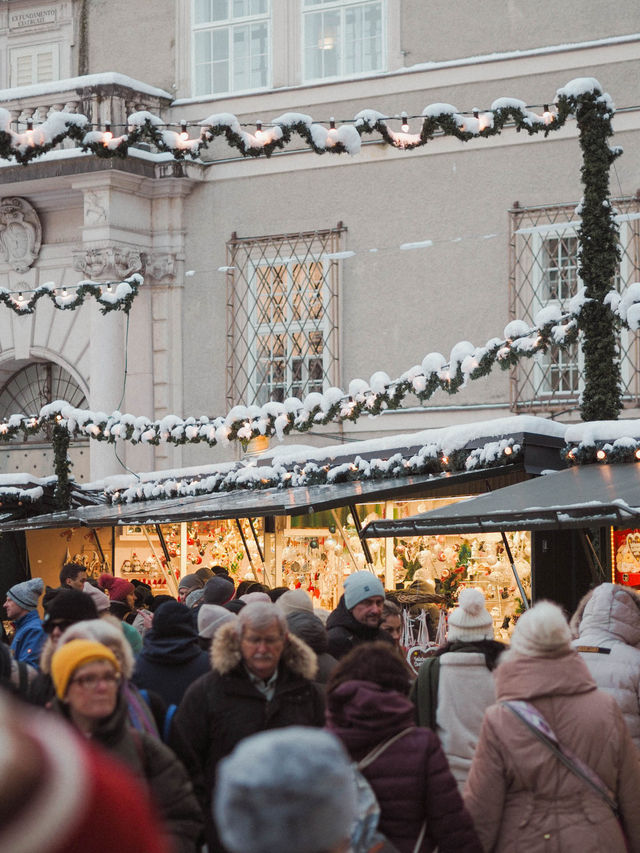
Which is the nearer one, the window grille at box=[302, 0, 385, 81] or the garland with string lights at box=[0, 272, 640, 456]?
the garland with string lights at box=[0, 272, 640, 456]

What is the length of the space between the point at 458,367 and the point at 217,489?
4.00 m

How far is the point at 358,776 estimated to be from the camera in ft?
14.2

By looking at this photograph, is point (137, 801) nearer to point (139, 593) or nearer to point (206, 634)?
point (206, 634)

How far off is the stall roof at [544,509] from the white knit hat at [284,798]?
6611 millimetres

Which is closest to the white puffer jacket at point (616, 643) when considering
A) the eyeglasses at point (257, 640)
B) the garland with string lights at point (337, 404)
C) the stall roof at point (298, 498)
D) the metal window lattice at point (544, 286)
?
the eyeglasses at point (257, 640)

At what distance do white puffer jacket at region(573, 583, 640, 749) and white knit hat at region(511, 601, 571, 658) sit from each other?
112 centimetres

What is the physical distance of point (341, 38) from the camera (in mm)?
21438

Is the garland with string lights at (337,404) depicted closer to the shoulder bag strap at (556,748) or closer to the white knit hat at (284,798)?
the shoulder bag strap at (556,748)

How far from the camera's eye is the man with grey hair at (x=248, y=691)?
5391 mm

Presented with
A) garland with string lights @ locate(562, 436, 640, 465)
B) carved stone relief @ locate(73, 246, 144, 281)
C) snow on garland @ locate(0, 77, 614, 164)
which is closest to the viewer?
garland with string lights @ locate(562, 436, 640, 465)

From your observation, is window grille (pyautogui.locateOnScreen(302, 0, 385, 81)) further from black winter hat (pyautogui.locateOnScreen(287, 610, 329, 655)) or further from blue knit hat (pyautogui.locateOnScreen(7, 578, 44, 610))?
black winter hat (pyautogui.locateOnScreen(287, 610, 329, 655))

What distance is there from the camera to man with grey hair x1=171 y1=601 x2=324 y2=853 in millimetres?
5391

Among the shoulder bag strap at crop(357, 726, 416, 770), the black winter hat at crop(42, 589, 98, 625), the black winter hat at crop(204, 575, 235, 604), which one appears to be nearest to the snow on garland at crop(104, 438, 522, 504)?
the black winter hat at crop(204, 575, 235, 604)

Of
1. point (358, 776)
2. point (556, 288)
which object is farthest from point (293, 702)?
point (556, 288)
